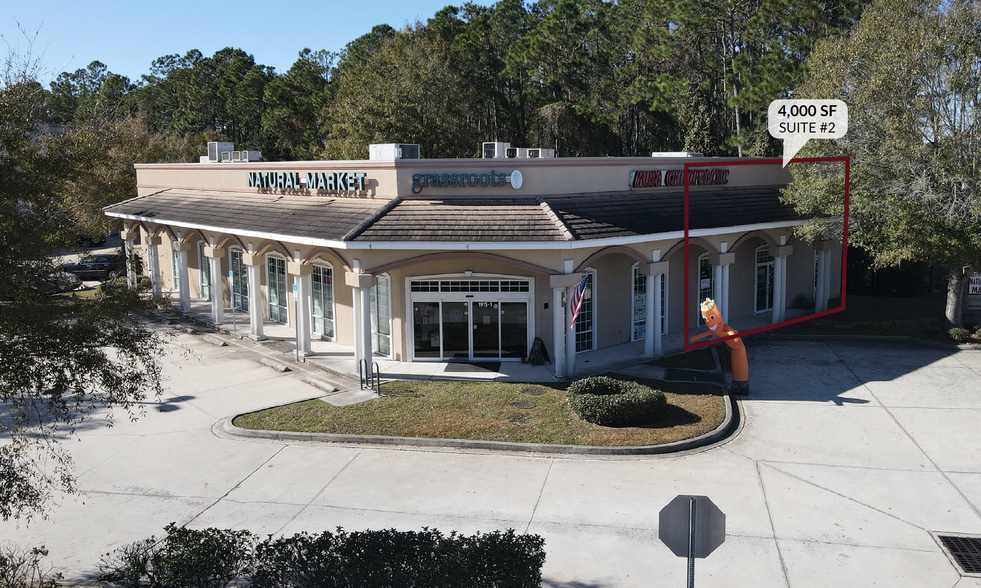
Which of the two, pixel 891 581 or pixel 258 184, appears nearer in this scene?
pixel 891 581

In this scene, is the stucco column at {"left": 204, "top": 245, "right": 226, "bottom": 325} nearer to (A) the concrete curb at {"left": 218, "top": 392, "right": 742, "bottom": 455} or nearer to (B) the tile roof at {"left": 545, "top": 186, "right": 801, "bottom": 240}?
(A) the concrete curb at {"left": 218, "top": 392, "right": 742, "bottom": 455}

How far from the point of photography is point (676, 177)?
23.6 meters

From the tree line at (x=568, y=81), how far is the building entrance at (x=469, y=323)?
1681 centimetres

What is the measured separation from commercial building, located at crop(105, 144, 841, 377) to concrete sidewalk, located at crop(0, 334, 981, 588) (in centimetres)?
405

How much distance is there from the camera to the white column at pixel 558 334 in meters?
18.7

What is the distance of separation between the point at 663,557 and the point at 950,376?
12.6 metres

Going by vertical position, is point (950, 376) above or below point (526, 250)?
below

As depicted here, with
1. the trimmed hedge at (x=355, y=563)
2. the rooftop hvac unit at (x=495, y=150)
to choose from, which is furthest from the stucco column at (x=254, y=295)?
the trimmed hedge at (x=355, y=563)

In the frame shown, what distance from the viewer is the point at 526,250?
736 inches

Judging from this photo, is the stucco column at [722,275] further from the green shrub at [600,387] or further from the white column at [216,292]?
the white column at [216,292]

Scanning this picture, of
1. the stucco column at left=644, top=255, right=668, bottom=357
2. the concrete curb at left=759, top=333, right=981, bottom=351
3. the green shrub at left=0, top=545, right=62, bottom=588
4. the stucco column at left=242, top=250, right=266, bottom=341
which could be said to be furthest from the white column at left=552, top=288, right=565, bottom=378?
the green shrub at left=0, top=545, right=62, bottom=588

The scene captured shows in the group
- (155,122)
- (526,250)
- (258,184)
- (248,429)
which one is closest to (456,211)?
(526,250)

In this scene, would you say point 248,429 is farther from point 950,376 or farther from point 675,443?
point 950,376

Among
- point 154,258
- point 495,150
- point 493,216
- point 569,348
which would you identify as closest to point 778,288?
point 569,348
